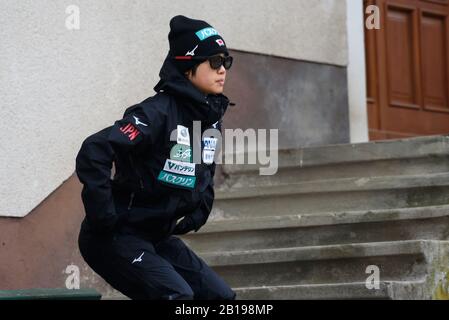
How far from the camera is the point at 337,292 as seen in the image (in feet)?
18.9

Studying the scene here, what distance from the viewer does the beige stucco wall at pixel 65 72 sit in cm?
649

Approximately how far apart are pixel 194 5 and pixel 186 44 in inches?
110

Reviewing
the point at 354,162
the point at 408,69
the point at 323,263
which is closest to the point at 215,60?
the point at 323,263

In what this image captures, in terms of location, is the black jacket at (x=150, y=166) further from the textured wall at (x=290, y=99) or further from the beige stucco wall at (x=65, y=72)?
the textured wall at (x=290, y=99)

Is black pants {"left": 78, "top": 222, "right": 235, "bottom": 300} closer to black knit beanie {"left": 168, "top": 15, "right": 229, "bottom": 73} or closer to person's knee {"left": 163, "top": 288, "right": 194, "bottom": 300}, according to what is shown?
person's knee {"left": 163, "top": 288, "right": 194, "bottom": 300}

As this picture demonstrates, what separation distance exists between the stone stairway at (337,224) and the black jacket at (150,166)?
1.45 m

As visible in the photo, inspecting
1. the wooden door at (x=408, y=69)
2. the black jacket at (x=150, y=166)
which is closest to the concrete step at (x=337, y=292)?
the black jacket at (x=150, y=166)

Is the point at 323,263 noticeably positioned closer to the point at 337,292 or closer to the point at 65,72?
the point at 337,292

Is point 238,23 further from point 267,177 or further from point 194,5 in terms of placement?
point 267,177

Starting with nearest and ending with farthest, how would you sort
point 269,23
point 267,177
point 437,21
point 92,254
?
1. point 92,254
2. point 267,177
3. point 269,23
4. point 437,21

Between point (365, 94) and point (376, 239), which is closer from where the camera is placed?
point (376, 239)

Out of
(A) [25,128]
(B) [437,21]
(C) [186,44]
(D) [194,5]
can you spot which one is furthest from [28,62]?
(B) [437,21]

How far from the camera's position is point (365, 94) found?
840 centimetres

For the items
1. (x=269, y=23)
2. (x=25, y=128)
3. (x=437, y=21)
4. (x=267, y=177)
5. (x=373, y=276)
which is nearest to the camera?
(x=373, y=276)
